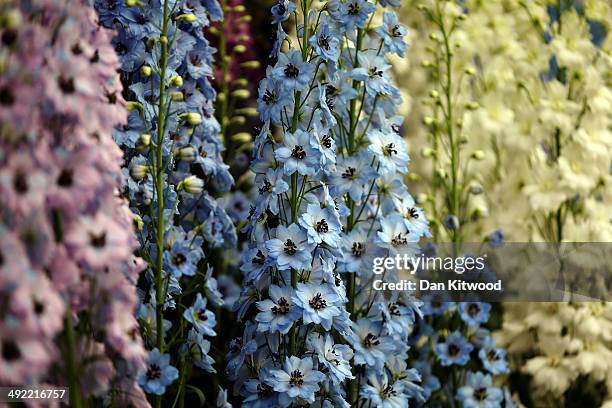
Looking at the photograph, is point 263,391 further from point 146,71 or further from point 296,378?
point 146,71

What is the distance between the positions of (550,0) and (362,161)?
1318 millimetres

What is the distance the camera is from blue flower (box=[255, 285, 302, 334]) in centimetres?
213

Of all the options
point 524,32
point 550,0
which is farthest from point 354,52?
point 524,32

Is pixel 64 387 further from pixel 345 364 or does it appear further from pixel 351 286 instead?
pixel 351 286

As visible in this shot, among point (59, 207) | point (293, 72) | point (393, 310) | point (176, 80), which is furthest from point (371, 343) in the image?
point (59, 207)

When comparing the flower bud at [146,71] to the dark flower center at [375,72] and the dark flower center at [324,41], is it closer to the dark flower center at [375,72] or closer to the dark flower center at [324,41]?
the dark flower center at [324,41]

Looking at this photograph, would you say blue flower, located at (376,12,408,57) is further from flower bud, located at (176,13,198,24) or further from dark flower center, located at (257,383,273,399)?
dark flower center, located at (257,383,273,399)

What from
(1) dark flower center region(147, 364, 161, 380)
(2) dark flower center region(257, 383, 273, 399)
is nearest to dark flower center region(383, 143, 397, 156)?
(2) dark flower center region(257, 383, 273, 399)

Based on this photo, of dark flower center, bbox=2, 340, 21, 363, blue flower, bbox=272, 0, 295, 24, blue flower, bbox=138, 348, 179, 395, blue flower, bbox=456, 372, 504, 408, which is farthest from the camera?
blue flower, bbox=456, 372, 504, 408

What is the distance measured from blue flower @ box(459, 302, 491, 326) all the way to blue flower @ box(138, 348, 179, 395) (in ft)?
3.96

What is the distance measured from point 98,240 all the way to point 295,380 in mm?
800

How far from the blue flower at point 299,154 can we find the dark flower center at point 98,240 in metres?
0.68

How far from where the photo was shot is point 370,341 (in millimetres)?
2375

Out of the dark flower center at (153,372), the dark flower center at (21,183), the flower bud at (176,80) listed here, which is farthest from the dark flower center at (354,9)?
the dark flower center at (21,183)
